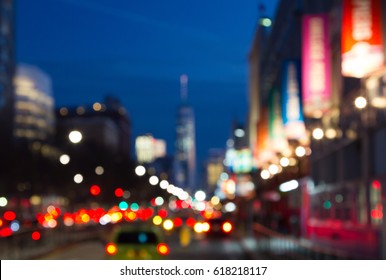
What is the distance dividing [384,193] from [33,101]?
14226cm

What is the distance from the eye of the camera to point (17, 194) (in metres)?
80.6

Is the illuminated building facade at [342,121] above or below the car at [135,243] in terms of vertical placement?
above

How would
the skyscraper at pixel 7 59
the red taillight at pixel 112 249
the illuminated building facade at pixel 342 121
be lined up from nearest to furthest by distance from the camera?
the red taillight at pixel 112 249, the illuminated building facade at pixel 342 121, the skyscraper at pixel 7 59

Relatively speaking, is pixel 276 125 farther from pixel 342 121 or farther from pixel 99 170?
pixel 99 170

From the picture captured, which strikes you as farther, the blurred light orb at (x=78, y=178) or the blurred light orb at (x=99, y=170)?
the blurred light orb at (x=99, y=170)

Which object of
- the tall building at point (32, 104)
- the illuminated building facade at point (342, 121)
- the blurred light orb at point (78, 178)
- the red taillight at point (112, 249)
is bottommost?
the red taillight at point (112, 249)

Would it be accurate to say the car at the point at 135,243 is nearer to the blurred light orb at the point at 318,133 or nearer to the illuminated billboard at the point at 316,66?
the illuminated billboard at the point at 316,66

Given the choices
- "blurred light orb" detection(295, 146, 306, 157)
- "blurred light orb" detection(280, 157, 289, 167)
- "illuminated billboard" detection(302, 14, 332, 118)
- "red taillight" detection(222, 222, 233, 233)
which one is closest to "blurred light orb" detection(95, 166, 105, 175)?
"blurred light orb" detection(280, 157, 289, 167)

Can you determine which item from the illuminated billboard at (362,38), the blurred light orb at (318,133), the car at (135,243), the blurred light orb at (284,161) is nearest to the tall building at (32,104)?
the blurred light orb at (284,161)

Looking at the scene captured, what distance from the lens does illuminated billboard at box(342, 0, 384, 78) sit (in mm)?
24016

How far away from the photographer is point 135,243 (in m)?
20.1

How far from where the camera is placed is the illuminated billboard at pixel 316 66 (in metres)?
36.6

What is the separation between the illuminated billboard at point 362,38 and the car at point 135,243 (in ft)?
25.6
